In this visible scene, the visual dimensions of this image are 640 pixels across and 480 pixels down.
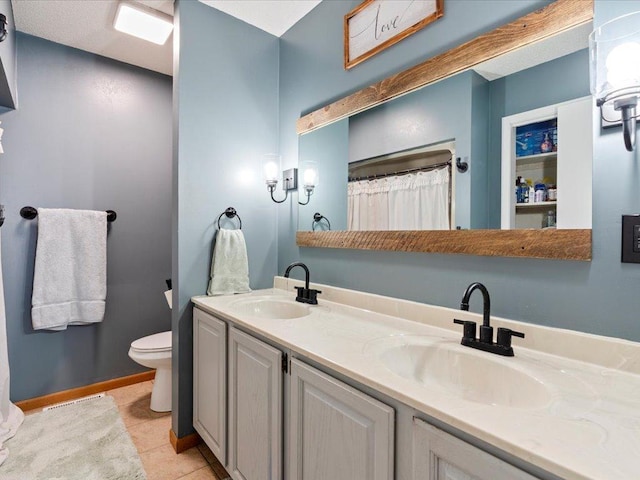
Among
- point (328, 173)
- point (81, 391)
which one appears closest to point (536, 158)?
point (328, 173)

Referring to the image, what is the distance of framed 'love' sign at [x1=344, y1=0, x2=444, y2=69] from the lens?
4.65ft

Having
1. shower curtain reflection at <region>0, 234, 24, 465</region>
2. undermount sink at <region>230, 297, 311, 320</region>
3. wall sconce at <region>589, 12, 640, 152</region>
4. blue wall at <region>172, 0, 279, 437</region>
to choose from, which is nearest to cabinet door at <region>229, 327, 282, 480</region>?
undermount sink at <region>230, 297, 311, 320</region>

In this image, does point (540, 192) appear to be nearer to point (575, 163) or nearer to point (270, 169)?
point (575, 163)

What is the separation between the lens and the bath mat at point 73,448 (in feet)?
5.35

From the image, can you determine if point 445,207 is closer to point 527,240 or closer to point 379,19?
point 527,240

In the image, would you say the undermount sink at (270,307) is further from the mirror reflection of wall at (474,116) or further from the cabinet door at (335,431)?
the mirror reflection of wall at (474,116)

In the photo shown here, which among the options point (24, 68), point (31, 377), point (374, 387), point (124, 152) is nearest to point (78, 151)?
point (124, 152)

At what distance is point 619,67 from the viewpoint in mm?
854

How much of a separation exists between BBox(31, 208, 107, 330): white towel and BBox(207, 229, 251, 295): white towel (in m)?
1.11

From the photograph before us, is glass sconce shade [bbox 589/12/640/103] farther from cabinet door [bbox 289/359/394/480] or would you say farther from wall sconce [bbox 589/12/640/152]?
cabinet door [bbox 289/359/394/480]

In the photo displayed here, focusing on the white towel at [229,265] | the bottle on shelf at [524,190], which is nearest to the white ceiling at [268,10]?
the white towel at [229,265]

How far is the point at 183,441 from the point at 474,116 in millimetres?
2185

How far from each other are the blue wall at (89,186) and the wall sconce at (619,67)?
2817mm

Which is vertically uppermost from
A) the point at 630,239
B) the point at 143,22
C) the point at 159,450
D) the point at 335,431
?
the point at 143,22
